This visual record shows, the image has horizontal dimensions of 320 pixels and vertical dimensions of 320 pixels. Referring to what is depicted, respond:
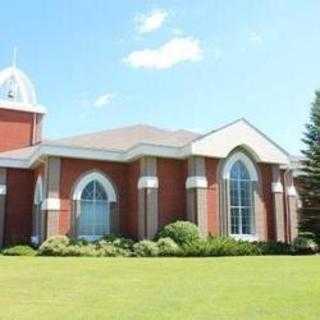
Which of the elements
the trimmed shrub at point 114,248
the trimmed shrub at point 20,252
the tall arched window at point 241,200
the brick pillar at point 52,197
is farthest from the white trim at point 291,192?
the trimmed shrub at point 20,252

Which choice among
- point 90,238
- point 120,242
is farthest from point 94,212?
point 120,242

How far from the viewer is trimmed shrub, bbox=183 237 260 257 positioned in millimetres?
22750

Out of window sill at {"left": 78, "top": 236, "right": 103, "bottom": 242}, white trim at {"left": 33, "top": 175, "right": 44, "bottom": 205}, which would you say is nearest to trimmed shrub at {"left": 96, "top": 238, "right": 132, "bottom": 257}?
window sill at {"left": 78, "top": 236, "right": 103, "bottom": 242}

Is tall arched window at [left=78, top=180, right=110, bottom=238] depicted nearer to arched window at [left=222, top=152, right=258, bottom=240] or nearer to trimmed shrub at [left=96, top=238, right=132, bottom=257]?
trimmed shrub at [left=96, top=238, right=132, bottom=257]

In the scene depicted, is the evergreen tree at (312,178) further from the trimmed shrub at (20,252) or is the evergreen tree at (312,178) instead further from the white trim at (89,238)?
the trimmed shrub at (20,252)

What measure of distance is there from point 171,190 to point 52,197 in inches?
229

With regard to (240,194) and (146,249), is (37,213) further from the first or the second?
(240,194)

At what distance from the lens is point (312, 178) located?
29812 millimetres
